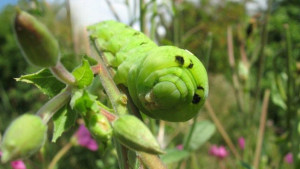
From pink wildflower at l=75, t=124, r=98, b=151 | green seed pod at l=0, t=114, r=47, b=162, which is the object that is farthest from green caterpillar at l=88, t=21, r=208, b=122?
pink wildflower at l=75, t=124, r=98, b=151

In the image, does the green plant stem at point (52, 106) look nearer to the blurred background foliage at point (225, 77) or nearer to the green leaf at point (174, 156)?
the blurred background foliage at point (225, 77)

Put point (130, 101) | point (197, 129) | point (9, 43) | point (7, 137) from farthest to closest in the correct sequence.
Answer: point (9, 43) < point (197, 129) < point (130, 101) < point (7, 137)

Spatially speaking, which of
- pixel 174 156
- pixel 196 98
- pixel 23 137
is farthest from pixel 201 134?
A: pixel 23 137

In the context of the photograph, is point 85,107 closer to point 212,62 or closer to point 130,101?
point 130,101

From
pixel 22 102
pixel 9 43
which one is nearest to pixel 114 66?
pixel 22 102

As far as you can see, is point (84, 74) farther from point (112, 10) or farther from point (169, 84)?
point (112, 10)

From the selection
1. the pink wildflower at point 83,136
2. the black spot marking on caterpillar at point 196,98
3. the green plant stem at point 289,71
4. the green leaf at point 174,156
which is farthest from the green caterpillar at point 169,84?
the pink wildflower at point 83,136
